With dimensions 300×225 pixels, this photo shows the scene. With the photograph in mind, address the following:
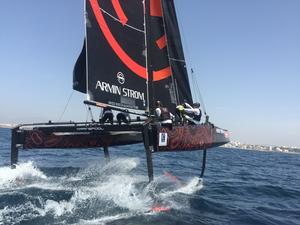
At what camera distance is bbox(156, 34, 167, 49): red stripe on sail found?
51.2 ft

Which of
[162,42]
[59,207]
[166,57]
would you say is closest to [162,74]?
[166,57]

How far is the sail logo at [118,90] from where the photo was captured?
1280cm

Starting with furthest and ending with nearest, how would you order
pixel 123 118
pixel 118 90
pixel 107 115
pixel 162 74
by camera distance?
1. pixel 162 74
2. pixel 107 115
3. pixel 118 90
4. pixel 123 118

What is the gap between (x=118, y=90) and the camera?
13.3m

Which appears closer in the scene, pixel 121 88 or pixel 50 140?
pixel 50 140

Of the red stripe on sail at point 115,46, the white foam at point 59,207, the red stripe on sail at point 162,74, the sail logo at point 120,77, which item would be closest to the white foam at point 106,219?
the white foam at point 59,207

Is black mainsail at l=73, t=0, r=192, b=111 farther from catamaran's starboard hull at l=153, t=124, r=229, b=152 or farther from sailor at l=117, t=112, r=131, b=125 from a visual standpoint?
catamaran's starboard hull at l=153, t=124, r=229, b=152

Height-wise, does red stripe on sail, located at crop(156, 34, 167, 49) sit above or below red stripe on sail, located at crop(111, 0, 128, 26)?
below

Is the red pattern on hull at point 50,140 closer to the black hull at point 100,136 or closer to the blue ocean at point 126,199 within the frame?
the black hull at point 100,136

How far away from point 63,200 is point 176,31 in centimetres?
866

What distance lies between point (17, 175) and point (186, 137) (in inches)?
213

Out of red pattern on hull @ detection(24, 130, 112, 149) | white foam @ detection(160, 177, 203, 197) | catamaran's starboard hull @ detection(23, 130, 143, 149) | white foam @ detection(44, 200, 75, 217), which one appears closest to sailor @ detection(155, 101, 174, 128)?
catamaran's starboard hull @ detection(23, 130, 143, 149)

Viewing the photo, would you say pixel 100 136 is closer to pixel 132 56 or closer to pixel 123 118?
pixel 123 118

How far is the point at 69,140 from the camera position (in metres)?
12.9
